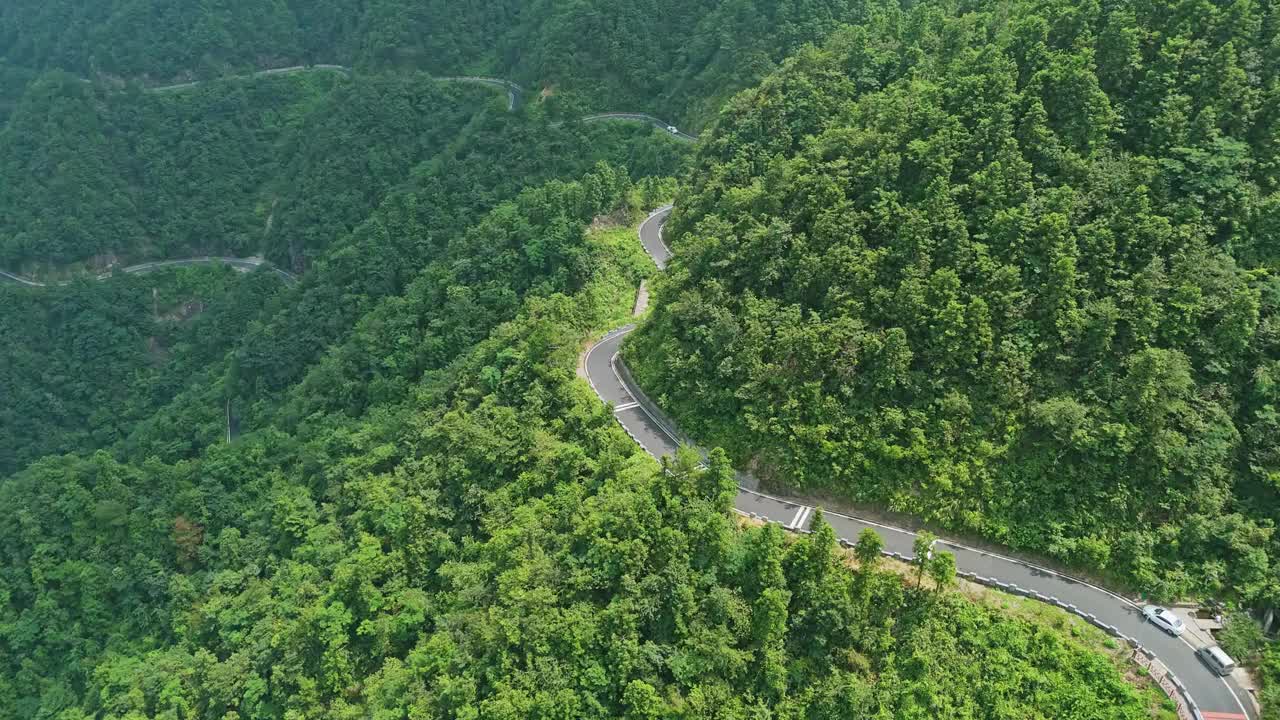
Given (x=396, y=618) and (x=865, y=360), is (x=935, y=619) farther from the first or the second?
(x=396, y=618)

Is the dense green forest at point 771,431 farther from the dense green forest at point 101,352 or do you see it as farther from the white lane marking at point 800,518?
the dense green forest at point 101,352

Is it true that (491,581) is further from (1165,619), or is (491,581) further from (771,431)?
(1165,619)

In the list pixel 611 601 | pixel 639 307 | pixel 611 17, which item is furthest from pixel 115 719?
pixel 611 17

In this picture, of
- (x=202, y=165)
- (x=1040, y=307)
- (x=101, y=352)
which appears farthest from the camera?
(x=202, y=165)

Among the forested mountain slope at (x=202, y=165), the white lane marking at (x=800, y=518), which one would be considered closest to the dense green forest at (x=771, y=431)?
the white lane marking at (x=800, y=518)

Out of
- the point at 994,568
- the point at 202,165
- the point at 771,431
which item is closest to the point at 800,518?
the point at 771,431

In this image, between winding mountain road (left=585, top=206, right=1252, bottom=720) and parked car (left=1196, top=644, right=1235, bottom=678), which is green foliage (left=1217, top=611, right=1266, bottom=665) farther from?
winding mountain road (left=585, top=206, right=1252, bottom=720)
